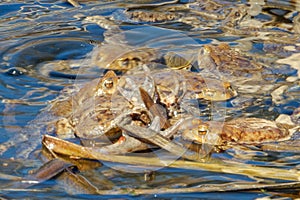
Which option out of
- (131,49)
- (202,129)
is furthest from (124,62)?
(202,129)

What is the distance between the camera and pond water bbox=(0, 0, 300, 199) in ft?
11.7

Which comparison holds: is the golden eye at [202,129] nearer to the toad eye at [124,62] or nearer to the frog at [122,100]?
the frog at [122,100]

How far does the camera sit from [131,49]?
5.57 metres

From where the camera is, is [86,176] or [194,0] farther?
[194,0]

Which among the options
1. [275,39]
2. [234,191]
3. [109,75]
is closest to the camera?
[234,191]

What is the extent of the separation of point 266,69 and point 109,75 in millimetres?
1349

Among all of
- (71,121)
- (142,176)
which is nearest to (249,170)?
(142,176)

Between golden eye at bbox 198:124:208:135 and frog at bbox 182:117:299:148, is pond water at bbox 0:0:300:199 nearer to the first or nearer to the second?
frog at bbox 182:117:299:148

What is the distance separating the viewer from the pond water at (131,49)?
3559 millimetres

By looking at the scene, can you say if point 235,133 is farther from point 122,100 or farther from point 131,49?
point 131,49

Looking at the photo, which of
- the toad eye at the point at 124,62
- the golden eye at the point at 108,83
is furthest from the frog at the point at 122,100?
the toad eye at the point at 124,62

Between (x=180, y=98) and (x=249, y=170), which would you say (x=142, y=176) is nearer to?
(x=249, y=170)

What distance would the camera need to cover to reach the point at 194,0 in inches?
272

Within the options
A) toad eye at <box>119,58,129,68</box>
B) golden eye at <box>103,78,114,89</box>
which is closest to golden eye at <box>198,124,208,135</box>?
golden eye at <box>103,78,114,89</box>
